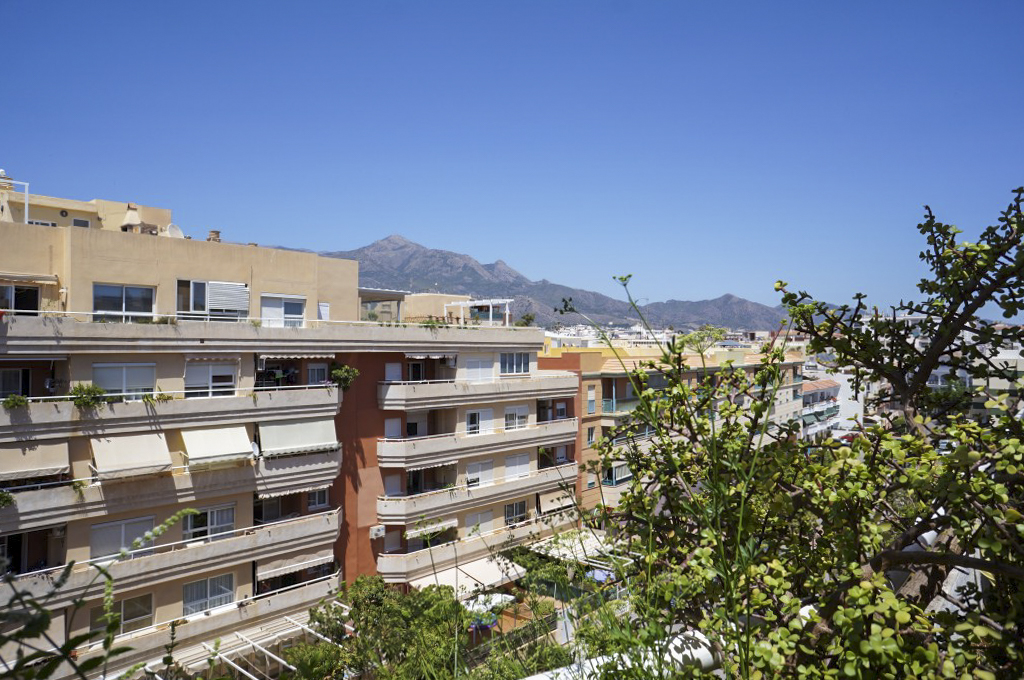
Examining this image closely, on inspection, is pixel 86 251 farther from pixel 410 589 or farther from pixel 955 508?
pixel 955 508

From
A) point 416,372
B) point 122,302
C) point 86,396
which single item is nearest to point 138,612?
point 86,396

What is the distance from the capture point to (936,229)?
5301 millimetres

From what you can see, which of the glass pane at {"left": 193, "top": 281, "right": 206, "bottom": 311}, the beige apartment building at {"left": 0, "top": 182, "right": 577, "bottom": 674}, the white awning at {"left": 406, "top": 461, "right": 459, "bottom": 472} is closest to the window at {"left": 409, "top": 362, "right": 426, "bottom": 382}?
the beige apartment building at {"left": 0, "top": 182, "right": 577, "bottom": 674}

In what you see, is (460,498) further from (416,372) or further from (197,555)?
(197,555)

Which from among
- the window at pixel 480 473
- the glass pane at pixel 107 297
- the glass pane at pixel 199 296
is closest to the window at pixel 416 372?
the window at pixel 480 473

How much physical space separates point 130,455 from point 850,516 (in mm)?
15301

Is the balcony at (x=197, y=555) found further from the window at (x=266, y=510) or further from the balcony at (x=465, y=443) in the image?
the balcony at (x=465, y=443)

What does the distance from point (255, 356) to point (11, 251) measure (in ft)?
18.2

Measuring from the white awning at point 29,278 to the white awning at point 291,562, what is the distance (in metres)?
8.09

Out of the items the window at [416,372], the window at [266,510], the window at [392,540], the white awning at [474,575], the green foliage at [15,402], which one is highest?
the window at [416,372]

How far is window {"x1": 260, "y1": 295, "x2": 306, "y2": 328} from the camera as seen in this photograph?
19531 millimetres

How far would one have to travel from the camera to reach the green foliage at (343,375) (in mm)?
19641

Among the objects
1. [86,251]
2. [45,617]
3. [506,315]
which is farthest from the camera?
[506,315]

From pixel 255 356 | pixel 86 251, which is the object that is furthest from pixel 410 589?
pixel 86 251
